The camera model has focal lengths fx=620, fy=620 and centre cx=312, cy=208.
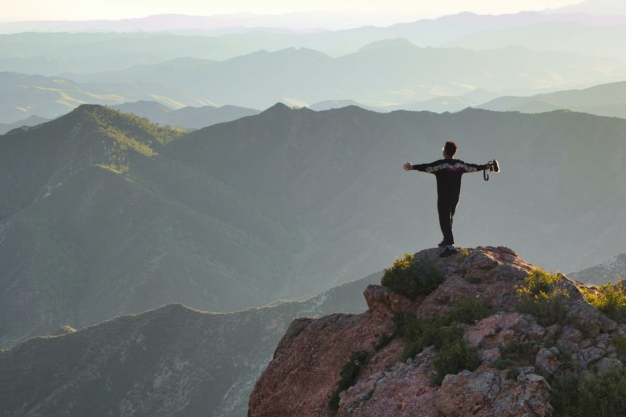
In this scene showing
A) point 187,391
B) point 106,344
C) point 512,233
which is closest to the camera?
point 187,391

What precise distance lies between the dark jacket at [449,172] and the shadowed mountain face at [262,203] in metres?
79.2

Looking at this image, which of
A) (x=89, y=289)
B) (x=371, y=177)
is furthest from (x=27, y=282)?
(x=371, y=177)

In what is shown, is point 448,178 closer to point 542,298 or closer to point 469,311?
point 469,311

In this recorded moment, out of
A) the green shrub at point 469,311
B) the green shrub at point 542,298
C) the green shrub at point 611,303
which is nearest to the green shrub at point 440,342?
the green shrub at point 469,311

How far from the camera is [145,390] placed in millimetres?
A: 51938

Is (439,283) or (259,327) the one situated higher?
(439,283)

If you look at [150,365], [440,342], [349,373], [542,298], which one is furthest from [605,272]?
[440,342]

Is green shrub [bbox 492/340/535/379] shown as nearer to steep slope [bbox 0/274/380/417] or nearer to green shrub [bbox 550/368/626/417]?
green shrub [bbox 550/368/626/417]

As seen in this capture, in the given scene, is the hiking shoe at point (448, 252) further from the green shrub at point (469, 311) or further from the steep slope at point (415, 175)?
the steep slope at point (415, 175)

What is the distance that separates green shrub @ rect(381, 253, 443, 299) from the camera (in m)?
12.4

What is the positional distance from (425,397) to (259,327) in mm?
51194

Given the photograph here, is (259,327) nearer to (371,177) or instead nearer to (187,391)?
(187,391)

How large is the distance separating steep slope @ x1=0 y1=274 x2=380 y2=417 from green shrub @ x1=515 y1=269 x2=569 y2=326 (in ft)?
136

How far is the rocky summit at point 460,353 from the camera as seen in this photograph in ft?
28.4
